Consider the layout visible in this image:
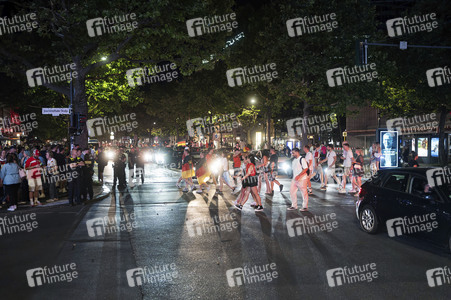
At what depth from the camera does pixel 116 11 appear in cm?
1391

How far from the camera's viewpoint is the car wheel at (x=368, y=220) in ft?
26.0

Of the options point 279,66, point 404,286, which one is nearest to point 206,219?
point 404,286

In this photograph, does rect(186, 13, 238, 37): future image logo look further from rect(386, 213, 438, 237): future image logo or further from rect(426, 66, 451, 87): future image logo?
rect(426, 66, 451, 87): future image logo

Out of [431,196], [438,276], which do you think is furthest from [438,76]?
[438,276]

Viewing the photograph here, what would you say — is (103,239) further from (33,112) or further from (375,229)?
(33,112)

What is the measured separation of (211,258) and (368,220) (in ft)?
12.4

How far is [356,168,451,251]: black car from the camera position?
6469mm

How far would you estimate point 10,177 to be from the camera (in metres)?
10.9

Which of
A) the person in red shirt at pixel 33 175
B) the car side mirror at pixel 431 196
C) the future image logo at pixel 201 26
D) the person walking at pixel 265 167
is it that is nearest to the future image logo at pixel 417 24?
the future image logo at pixel 201 26

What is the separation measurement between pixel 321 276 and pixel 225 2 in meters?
22.6

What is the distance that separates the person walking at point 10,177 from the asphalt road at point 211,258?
104cm

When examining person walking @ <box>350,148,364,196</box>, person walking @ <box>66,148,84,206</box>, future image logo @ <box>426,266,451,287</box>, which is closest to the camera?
future image logo @ <box>426,266,451,287</box>

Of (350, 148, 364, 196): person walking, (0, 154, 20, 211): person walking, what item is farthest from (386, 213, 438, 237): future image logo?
(0, 154, 20, 211): person walking

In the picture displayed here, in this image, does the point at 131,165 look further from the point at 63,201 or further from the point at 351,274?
the point at 351,274
